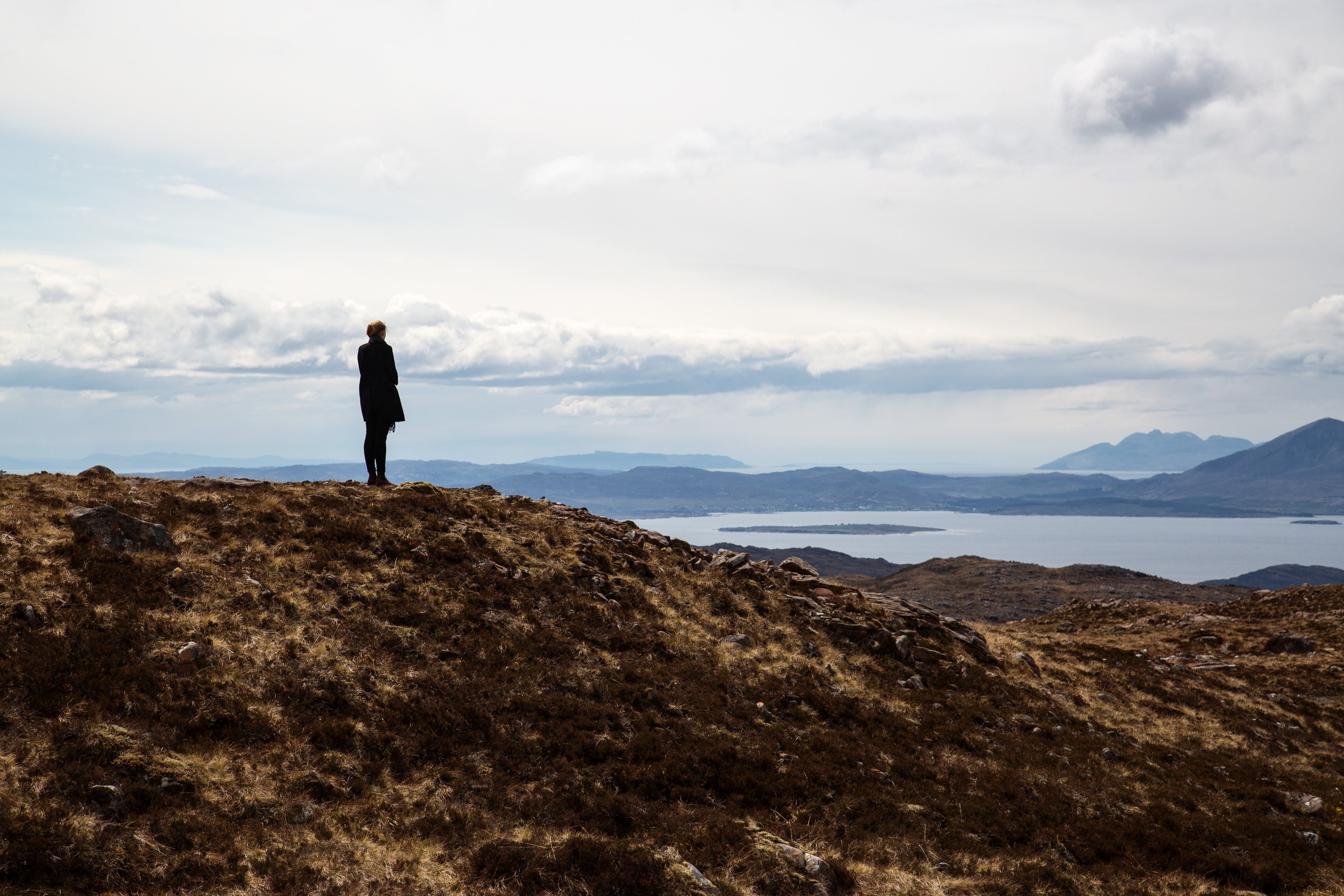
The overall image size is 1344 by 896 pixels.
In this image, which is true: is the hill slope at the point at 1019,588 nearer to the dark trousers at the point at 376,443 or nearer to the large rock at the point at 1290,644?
the large rock at the point at 1290,644

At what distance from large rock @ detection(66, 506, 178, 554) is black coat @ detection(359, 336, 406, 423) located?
672cm

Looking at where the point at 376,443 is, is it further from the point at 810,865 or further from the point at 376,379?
the point at 810,865

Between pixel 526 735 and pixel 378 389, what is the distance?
1271 cm

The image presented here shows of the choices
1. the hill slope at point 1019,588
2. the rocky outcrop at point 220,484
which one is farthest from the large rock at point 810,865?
the hill slope at point 1019,588

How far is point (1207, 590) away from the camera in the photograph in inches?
2921

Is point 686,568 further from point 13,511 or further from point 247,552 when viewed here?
point 13,511

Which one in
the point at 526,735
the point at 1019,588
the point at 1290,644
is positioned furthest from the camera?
the point at 1019,588

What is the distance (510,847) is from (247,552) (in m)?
11.2

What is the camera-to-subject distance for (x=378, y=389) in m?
22.6

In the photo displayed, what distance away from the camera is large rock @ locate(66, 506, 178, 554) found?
16.6 m

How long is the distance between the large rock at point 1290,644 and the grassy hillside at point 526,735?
12.5 m

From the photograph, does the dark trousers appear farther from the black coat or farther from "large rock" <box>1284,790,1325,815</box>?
"large rock" <box>1284,790,1325,815</box>

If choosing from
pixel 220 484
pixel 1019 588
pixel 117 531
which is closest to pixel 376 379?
pixel 220 484

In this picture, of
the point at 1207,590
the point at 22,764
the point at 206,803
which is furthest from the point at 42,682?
the point at 1207,590
